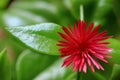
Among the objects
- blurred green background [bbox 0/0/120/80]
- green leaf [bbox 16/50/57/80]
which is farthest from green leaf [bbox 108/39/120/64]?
green leaf [bbox 16/50/57/80]

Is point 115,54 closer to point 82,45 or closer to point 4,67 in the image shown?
point 82,45

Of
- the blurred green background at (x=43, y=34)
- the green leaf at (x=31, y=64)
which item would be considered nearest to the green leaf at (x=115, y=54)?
the blurred green background at (x=43, y=34)

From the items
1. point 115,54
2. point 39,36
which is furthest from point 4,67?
point 115,54

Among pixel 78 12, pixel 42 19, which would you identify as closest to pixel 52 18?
pixel 42 19

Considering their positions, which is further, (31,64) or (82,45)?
(31,64)

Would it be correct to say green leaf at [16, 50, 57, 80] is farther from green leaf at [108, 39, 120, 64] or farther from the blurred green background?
green leaf at [108, 39, 120, 64]

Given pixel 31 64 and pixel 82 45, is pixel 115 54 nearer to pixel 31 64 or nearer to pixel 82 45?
pixel 82 45
